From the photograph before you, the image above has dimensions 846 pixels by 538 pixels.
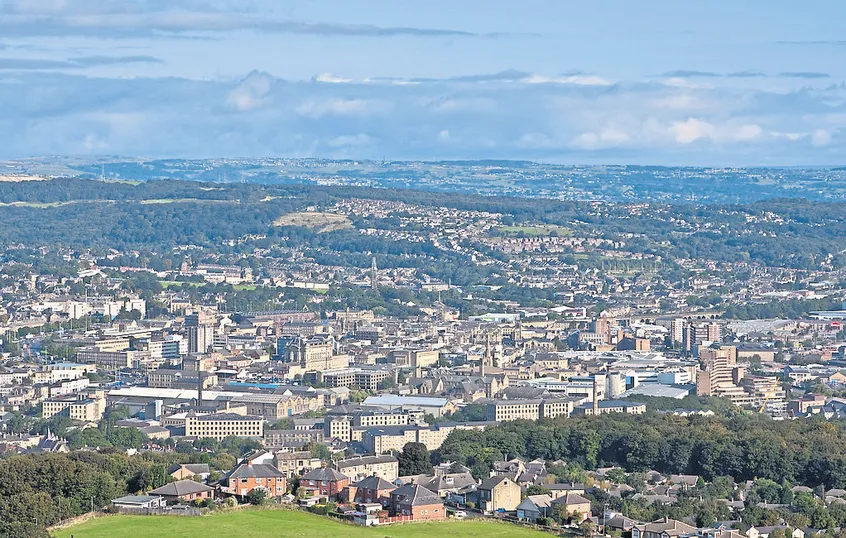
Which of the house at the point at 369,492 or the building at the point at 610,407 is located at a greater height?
the house at the point at 369,492

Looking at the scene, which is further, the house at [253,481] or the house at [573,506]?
the house at [253,481]

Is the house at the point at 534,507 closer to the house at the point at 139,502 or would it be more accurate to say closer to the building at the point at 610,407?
the house at the point at 139,502

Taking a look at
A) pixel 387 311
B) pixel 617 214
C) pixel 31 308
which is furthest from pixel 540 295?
pixel 617 214

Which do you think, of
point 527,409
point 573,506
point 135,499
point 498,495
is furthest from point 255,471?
point 527,409

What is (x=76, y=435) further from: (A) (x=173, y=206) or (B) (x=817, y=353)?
(A) (x=173, y=206)

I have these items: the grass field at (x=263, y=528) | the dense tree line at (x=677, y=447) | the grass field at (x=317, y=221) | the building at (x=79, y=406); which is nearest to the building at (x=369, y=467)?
the dense tree line at (x=677, y=447)

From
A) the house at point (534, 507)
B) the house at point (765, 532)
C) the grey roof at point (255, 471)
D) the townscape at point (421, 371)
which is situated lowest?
the townscape at point (421, 371)

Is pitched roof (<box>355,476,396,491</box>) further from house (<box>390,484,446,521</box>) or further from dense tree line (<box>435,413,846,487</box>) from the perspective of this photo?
dense tree line (<box>435,413,846,487</box>)
